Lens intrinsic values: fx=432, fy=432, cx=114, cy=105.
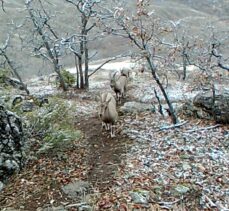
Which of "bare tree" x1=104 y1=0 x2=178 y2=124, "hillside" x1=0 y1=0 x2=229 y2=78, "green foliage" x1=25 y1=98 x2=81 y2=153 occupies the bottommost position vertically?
"hillside" x1=0 y1=0 x2=229 y2=78

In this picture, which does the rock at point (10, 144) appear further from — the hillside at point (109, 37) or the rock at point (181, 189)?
the hillside at point (109, 37)

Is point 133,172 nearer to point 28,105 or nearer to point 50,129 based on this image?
point 50,129

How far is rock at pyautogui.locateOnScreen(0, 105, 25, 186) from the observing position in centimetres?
939

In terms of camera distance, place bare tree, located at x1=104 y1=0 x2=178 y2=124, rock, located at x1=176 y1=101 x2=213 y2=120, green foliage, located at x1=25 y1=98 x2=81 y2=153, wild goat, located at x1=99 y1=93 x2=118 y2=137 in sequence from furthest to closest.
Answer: rock, located at x1=176 y1=101 x2=213 y2=120 < wild goat, located at x1=99 y1=93 x2=118 y2=137 < bare tree, located at x1=104 y1=0 x2=178 y2=124 < green foliage, located at x1=25 y1=98 x2=81 y2=153

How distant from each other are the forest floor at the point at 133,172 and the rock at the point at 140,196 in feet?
0.06

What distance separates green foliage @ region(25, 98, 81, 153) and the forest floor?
0.90 ft

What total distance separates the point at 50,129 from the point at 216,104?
5197 mm

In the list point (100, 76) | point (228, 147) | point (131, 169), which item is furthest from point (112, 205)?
point (100, 76)

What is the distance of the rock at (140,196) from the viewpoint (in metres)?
8.46

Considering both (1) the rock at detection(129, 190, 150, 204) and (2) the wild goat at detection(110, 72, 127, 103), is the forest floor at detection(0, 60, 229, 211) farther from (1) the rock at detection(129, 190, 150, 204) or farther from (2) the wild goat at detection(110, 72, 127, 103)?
(2) the wild goat at detection(110, 72, 127, 103)

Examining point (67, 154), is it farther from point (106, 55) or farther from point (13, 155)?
point (106, 55)

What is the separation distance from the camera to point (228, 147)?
11.2 meters

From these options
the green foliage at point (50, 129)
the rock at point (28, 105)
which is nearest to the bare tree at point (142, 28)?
the green foliage at point (50, 129)

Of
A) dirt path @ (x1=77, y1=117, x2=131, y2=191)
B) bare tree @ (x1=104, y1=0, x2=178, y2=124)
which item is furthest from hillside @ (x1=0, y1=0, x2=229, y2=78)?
bare tree @ (x1=104, y1=0, x2=178, y2=124)
